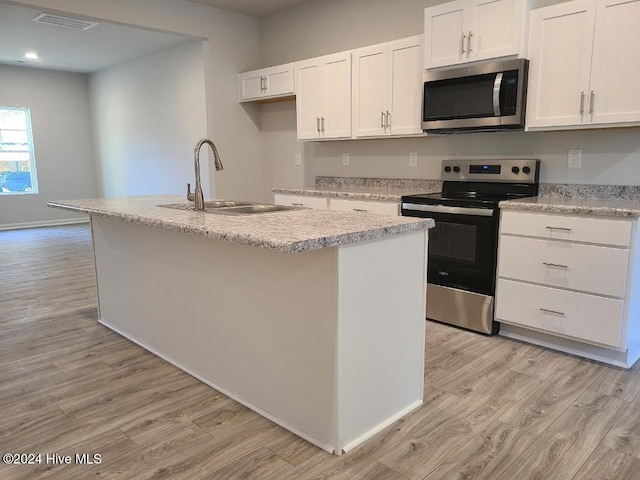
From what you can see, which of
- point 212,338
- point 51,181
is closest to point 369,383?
point 212,338

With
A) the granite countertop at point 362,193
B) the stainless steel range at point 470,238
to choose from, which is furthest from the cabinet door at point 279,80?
the stainless steel range at point 470,238

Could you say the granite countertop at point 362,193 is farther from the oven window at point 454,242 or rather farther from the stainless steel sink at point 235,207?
the stainless steel sink at point 235,207

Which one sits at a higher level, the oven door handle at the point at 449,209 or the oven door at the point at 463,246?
the oven door handle at the point at 449,209

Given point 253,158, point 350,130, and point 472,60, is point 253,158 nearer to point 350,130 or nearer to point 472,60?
point 350,130

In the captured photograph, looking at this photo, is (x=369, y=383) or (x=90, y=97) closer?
(x=369, y=383)

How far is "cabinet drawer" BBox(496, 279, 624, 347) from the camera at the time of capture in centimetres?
259

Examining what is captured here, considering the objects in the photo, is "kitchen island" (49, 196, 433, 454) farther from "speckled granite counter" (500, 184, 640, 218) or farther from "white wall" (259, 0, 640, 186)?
"white wall" (259, 0, 640, 186)

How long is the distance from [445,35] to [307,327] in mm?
2334

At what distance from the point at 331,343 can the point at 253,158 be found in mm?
3879

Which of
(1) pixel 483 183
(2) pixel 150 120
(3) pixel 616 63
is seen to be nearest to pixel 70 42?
(2) pixel 150 120

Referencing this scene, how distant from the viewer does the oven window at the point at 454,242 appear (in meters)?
3.09

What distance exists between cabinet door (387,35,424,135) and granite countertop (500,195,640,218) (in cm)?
101

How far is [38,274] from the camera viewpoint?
4844 mm

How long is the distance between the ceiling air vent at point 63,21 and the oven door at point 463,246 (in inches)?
160
